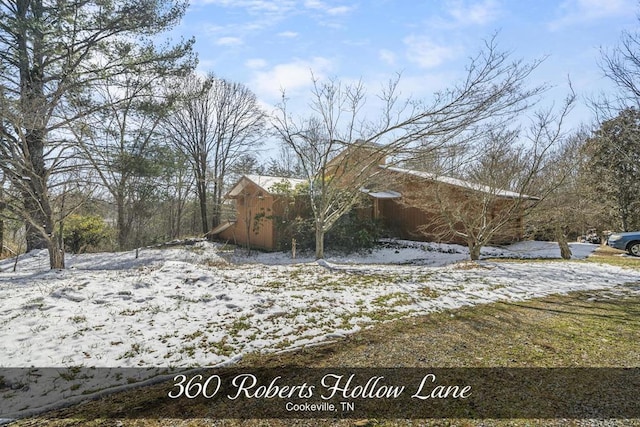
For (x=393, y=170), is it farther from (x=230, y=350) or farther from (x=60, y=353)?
(x=60, y=353)

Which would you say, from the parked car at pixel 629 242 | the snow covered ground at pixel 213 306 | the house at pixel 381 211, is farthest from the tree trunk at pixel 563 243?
the snow covered ground at pixel 213 306

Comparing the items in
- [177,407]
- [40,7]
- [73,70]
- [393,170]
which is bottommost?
[177,407]

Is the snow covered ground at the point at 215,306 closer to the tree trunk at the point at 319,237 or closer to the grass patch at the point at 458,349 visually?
the grass patch at the point at 458,349

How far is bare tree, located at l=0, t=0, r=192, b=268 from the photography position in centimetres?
738

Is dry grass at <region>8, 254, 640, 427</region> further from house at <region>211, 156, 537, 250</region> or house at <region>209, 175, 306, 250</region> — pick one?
house at <region>209, 175, 306, 250</region>

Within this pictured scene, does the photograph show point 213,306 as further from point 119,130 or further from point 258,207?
point 258,207

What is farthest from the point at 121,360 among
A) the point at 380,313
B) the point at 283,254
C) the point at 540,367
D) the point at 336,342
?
the point at 283,254

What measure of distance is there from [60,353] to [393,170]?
359 inches

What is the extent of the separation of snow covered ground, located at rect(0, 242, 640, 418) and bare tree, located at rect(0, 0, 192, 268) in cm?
264

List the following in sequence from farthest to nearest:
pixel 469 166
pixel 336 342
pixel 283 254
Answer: pixel 283 254
pixel 469 166
pixel 336 342

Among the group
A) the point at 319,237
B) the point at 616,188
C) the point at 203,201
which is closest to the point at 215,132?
the point at 203,201

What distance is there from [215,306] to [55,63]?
8.93 meters

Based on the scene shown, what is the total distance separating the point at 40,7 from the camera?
8.49 metres

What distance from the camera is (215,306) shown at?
14.2 feet
